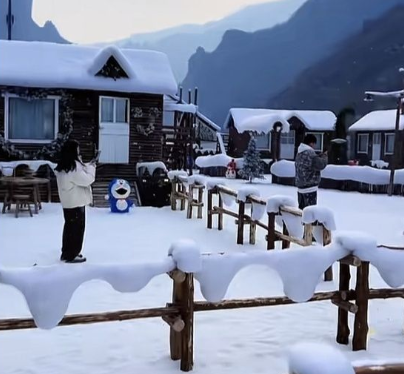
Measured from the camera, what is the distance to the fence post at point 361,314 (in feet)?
15.0

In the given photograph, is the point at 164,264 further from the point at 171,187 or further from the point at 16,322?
the point at 171,187

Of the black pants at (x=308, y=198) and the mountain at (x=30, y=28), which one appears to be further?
the mountain at (x=30, y=28)

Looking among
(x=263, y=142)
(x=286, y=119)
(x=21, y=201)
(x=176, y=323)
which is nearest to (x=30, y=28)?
(x=263, y=142)

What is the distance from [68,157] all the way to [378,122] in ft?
87.1

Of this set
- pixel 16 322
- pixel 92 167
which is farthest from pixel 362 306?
pixel 92 167

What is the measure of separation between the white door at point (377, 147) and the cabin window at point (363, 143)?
0.83 metres

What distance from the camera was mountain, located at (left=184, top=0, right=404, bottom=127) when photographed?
75.4 m

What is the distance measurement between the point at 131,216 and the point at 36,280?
344 inches

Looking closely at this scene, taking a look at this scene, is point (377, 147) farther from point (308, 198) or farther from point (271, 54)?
point (271, 54)

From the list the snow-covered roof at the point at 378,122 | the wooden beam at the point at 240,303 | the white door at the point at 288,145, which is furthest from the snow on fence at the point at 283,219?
the white door at the point at 288,145

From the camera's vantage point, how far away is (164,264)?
13.2ft

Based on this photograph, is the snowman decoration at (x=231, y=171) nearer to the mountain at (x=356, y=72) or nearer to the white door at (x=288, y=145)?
the white door at (x=288, y=145)

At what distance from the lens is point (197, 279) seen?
409cm

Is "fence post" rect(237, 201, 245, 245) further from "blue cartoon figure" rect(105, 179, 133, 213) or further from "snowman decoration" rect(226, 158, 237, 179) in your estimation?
"snowman decoration" rect(226, 158, 237, 179)
